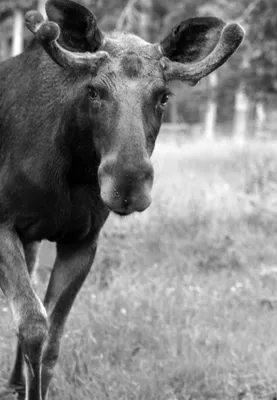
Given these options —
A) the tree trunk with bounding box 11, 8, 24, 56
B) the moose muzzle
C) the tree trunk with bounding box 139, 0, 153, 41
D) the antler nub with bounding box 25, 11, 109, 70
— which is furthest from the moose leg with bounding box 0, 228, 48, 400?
the tree trunk with bounding box 11, 8, 24, 56

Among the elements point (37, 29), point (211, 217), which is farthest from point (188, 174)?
point (37, 29)

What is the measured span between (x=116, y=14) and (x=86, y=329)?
10.7 m

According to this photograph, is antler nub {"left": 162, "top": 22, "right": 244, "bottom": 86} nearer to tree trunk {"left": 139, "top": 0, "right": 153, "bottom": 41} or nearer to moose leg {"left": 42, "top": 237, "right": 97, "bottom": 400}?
moose leg {"left": 42, "top": 237, "right": 97, "bottom": 400}

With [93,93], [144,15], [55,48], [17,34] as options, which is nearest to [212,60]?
[93,93]

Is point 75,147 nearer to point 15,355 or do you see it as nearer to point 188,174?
point 15,355

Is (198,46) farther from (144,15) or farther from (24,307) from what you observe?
(144,15)

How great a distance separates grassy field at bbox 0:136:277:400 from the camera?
17.6ft

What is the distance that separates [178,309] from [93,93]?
2.82 meters

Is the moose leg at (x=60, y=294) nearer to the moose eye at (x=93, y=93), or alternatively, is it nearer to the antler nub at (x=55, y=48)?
the moose eye at (x=93, y=93)

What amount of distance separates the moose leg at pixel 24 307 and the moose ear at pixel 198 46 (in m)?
1.25

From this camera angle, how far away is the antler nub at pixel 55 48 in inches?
154

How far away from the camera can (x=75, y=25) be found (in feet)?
14.0

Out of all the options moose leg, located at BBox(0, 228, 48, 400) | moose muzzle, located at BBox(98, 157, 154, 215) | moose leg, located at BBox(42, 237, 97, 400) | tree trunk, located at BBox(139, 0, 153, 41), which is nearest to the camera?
moose muzzle, located at BBox(98, 157, 154, 215)

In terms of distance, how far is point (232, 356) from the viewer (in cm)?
577
